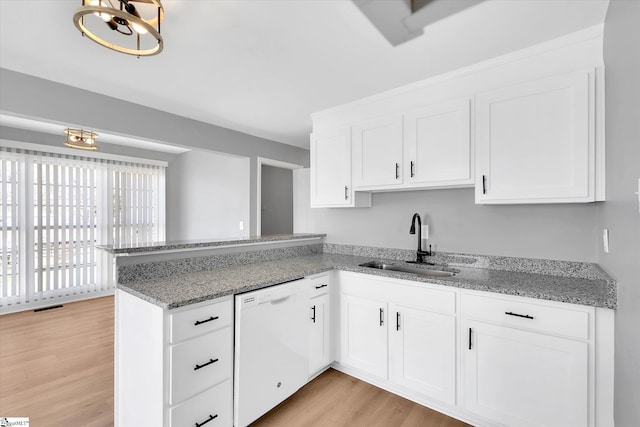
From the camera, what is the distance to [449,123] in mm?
2299

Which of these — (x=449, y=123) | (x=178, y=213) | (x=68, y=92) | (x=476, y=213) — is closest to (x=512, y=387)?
→ (x=476, y=213)

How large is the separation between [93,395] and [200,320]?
4.64 ft

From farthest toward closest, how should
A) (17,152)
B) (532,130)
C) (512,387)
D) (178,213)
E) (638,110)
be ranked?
(178,213) < (17,152) < (532,130) < (512,387) < (638,110)

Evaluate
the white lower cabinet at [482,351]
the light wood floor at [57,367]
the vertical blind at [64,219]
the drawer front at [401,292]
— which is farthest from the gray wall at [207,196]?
the white lower cabinet at [482,351]

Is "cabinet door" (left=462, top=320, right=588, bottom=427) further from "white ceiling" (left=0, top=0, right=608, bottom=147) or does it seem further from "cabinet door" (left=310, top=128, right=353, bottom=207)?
"white ceiling" (left=0, top=0, right=608, bottom=147)

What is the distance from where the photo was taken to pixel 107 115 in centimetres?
271

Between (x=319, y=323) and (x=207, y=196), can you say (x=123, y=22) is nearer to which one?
(x=319, y=323)

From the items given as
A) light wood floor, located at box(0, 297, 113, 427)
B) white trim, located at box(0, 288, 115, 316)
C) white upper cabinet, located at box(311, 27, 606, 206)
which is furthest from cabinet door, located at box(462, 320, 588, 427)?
white trim, located at box(0, 288, 115, 316)

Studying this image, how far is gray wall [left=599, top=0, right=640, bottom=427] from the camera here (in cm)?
116

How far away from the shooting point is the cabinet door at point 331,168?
2.91m

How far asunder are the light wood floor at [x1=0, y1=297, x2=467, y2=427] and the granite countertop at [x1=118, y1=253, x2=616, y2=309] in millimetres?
887

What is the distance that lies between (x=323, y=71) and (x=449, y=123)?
1.03 meters

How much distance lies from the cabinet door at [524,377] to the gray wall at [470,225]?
747 mm

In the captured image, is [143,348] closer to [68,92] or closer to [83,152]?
[68,92]
